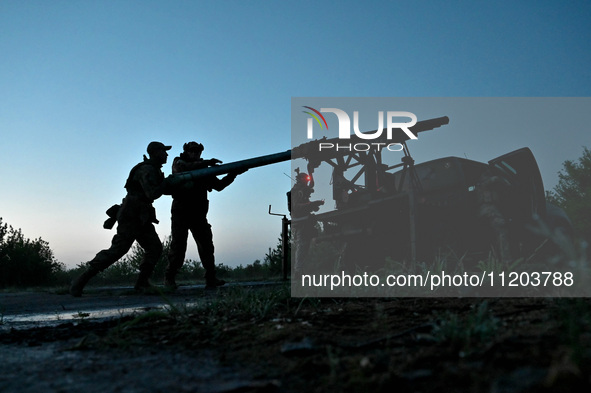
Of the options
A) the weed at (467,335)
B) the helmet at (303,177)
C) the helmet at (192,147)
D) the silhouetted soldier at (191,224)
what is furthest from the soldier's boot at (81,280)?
the weed at (467,335)

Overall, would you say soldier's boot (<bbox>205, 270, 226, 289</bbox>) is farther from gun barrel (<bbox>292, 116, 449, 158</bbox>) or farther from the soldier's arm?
gun barrel (<bbox>292, 116, 449, 158</bbox>)

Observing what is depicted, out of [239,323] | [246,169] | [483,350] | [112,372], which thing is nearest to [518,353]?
[483,350]

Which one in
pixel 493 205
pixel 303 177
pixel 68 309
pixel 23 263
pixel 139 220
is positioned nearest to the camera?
pixel 68 309

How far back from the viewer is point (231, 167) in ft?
26.6

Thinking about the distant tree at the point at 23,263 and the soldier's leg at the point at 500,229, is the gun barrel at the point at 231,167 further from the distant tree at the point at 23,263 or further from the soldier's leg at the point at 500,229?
the distant tree at the point at 23,263

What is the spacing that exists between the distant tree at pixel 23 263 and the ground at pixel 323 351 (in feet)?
45.8

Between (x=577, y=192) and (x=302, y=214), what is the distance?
69.9 ft

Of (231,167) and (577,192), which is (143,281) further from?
(577,192)

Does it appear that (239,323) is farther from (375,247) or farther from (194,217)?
(194,217)

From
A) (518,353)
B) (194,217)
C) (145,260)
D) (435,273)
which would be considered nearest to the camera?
(518,353)

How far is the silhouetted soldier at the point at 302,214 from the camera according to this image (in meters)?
8.98

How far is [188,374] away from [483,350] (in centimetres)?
116

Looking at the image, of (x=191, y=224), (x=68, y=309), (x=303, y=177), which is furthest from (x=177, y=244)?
(x=303, y=177)

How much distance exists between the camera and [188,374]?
6.07 ft
